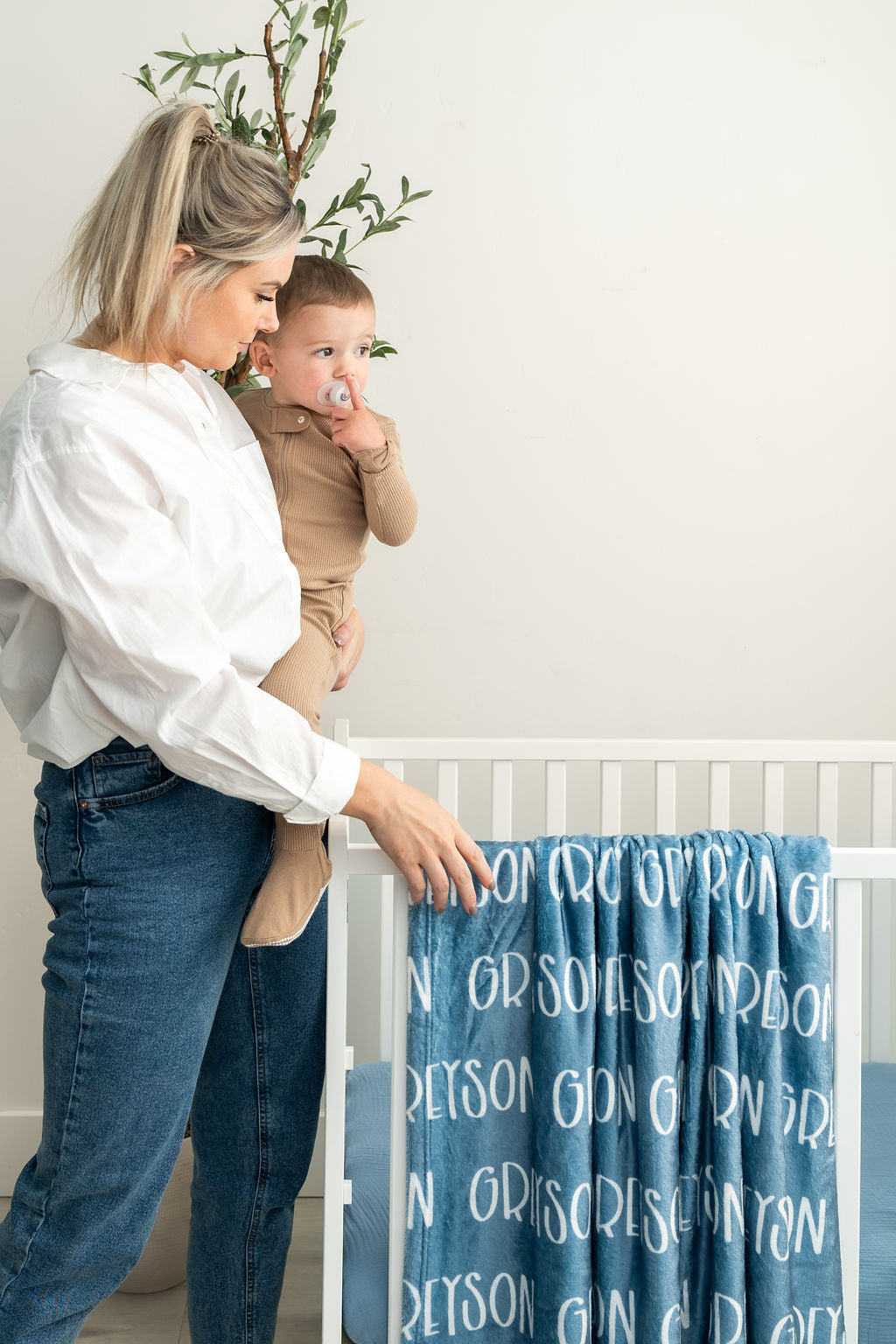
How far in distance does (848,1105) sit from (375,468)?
2.40 feet

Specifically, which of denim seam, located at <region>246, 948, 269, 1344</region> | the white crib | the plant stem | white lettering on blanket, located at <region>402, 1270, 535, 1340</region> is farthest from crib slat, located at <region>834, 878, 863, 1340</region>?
the plant stem

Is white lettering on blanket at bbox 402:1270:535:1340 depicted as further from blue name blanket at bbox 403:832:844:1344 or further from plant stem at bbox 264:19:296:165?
plant stem at bbox 264:19:296:165

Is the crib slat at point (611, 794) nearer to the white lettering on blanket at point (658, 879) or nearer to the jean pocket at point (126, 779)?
the white lettering on blanket at point (658, 879)

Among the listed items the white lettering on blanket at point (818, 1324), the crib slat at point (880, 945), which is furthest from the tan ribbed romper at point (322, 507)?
the crib slat at point (880, 945)

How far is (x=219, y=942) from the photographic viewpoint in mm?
898

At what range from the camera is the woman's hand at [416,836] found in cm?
87

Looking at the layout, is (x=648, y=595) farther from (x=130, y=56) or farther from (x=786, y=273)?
(x=130, y=56)

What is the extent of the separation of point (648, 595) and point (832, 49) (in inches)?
38.0

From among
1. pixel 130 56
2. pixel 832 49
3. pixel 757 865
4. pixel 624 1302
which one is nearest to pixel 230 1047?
pixel 624 1302

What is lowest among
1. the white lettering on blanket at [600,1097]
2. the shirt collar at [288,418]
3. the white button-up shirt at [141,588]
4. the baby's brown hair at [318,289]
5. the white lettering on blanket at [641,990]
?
the white lettering on blanket at [600,1097]

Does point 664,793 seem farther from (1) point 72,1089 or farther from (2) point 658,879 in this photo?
(1) point 72,1089

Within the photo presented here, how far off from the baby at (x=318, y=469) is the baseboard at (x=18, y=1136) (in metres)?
1.17

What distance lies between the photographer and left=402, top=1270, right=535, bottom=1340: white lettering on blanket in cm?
93

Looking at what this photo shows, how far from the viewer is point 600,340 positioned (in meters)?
1.79
